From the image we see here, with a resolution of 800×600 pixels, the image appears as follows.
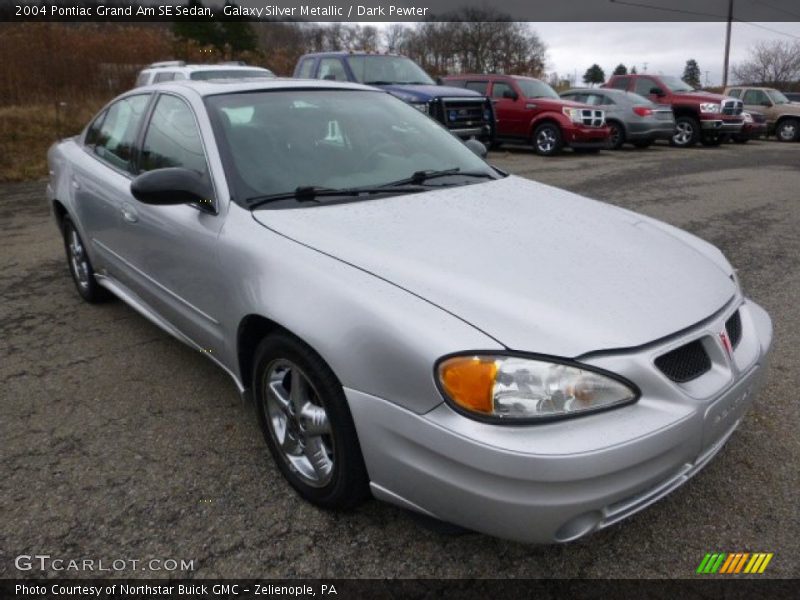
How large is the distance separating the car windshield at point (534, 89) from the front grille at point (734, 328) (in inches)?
525

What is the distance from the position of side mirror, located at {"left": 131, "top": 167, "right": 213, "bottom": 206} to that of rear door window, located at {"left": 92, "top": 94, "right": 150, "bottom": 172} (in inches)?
41.7

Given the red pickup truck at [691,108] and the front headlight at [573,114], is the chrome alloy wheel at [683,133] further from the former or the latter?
the front headlight at [573,114]

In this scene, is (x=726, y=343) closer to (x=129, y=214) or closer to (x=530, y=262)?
(x=530, y=262)

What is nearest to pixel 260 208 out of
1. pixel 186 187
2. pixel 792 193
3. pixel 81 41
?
pixel 186 187

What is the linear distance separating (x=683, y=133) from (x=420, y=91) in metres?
9.49

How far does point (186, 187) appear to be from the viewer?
2604 mm

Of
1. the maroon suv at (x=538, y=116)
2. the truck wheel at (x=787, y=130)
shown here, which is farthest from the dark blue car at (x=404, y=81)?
the truck wheel at (x=787, y=130)

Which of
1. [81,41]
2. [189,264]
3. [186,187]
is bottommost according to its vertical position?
[189,264]

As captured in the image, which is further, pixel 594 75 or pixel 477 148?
pixel 594 75

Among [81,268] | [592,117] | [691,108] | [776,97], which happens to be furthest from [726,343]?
[776,97]

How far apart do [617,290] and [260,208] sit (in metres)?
1.43

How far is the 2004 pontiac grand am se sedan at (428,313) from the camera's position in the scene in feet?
5.81

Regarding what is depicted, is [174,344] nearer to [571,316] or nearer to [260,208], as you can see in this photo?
[260,208]

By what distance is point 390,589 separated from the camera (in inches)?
79.9
